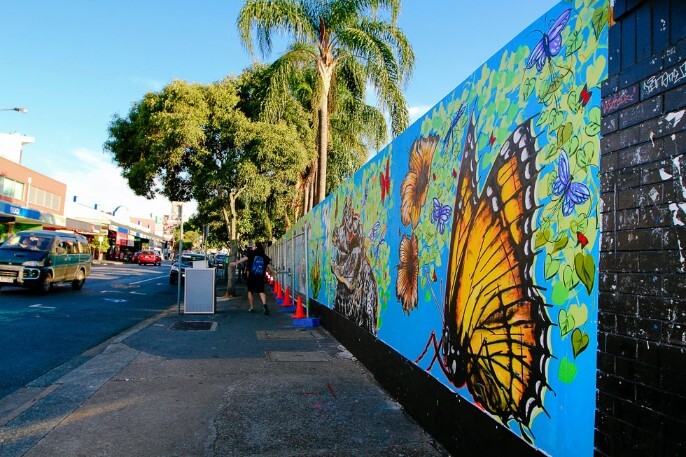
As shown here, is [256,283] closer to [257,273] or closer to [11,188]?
[257,273]

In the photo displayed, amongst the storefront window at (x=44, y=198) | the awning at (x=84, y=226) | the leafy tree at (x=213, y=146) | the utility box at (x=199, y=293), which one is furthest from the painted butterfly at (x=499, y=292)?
the awning at (x=84, y=226)

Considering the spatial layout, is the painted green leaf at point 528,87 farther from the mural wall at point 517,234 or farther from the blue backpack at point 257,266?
the blue backpack at point 257,266

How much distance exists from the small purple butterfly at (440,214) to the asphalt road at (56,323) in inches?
192

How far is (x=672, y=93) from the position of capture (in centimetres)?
219

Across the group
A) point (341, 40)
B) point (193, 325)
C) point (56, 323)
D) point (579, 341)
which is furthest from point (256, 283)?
point (579, 341)

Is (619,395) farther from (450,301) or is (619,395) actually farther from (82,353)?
(82,353)

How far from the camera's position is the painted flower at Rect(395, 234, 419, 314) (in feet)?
16.7

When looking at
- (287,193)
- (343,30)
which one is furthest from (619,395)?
(287,193)

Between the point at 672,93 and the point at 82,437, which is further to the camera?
the point at 82,437

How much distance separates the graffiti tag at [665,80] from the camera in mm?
2152

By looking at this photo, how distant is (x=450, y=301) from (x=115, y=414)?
3.34 meters

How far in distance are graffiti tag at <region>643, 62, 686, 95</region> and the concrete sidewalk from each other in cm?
298

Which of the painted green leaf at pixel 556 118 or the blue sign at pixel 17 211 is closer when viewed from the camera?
the painted green leaf at pixel 556 118

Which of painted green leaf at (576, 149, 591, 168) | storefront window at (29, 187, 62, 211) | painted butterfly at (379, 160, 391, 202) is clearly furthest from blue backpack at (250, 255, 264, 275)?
storefront window at (29, 187, 62, 211)
